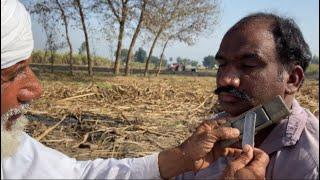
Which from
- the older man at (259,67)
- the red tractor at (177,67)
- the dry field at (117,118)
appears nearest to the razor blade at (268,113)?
the older man at (259,67)

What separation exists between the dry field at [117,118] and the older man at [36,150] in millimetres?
4237

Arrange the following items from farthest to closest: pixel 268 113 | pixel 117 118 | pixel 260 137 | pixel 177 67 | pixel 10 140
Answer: pixel 177 67 < pixel 117 118 < pixel 260 137 < pixel 10 140 < pixel 268 113

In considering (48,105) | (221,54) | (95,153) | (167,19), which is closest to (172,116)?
(48,105)

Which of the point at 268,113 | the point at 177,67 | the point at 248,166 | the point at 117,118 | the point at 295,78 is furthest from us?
the point at 177,67

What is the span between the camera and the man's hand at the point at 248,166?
180 centimetres

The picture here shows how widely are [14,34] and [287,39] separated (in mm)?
1328

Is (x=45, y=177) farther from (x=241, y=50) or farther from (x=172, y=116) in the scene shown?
(x=172, y=116)

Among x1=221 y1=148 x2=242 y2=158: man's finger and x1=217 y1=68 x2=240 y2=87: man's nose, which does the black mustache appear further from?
x1=221 y1=148 x2=242 y2=158: man's finger

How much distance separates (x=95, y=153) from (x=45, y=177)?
196 inches

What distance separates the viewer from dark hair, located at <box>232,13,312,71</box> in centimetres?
246

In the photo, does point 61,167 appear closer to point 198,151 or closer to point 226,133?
point 198,151

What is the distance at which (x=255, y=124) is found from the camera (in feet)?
6.51

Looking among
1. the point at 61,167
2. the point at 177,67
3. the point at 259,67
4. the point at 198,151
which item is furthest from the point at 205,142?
the point at 177,67

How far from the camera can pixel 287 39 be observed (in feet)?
8.14
